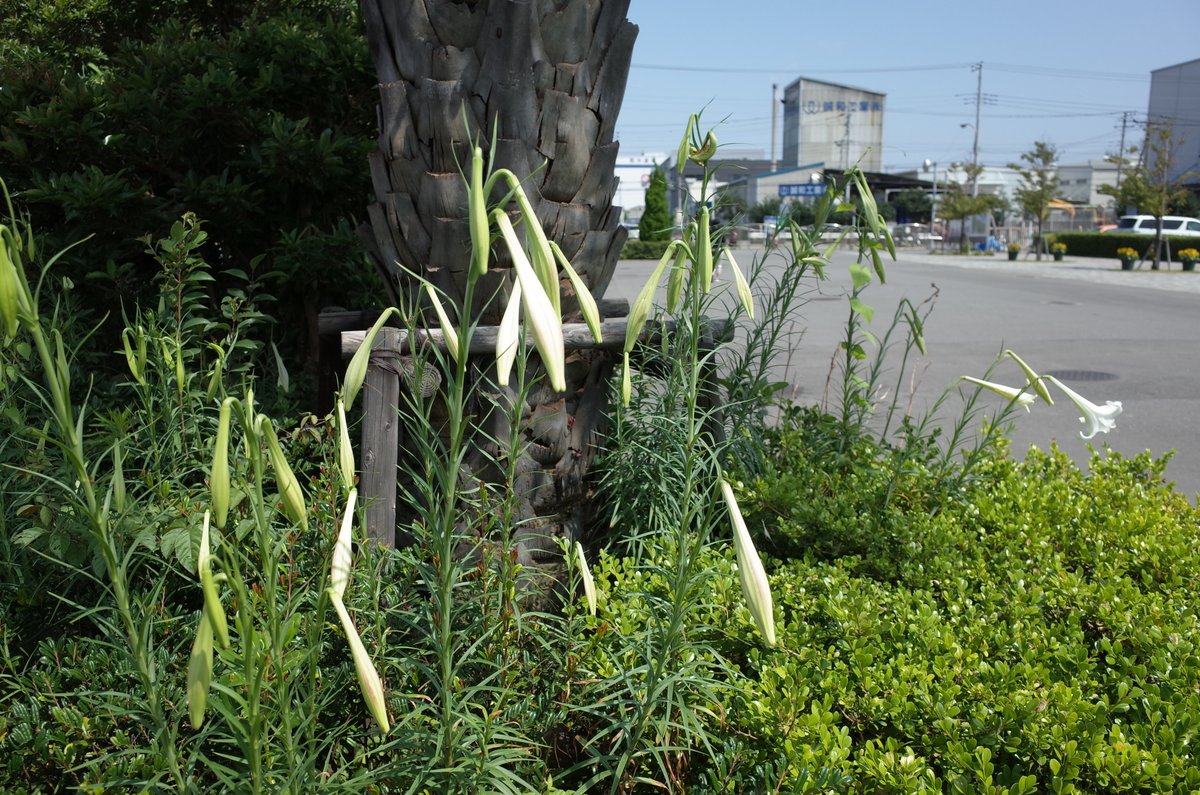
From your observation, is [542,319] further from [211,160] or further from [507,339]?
[211,160]

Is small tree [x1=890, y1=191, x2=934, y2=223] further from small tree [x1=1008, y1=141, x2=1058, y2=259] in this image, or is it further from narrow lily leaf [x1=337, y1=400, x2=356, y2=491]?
narrow lily leaf [x1=337, y1=400, x2=356, y2=491]

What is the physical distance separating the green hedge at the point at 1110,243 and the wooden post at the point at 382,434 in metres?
34.1

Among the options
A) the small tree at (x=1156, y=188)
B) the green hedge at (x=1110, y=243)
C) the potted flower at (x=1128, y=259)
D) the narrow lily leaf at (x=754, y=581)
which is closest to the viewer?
the narrow lily leaf at (x=754, y=581)

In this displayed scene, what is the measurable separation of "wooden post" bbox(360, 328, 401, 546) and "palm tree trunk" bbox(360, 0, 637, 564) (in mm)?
229

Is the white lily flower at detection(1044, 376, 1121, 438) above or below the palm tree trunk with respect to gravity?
below

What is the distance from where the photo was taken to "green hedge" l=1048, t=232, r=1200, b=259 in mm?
33066

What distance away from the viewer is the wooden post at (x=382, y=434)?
8.81 feet

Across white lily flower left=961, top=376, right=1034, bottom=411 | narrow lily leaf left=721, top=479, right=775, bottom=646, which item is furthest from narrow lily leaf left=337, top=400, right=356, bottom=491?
white lily flower left=961, top=376, right=1034, bottom=411

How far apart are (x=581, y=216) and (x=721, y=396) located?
33.6 inches

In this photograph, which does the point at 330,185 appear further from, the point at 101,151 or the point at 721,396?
the point at 721,396

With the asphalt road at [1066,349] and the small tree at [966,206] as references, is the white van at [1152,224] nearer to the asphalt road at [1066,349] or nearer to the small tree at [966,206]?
the small tree at [966,206]

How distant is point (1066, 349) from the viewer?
11.2 m

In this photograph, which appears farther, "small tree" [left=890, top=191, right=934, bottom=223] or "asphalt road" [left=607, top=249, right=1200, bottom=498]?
"small tree" [left=890, top=191, right=934, bottom=223]

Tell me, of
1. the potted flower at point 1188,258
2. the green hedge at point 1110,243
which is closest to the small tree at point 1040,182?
the green hedge at point 1110,243
